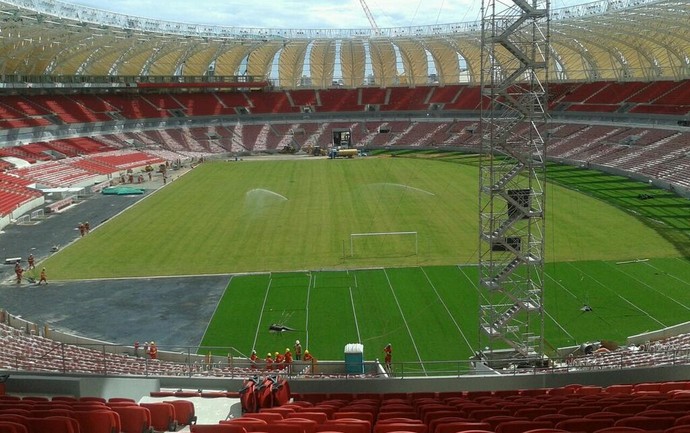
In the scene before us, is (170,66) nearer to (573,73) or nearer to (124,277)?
(573,73)

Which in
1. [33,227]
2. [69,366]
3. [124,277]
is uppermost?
[33,227]

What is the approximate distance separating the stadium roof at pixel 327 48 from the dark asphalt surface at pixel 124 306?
30417 millimetres

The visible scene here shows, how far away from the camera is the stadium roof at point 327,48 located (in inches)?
2277

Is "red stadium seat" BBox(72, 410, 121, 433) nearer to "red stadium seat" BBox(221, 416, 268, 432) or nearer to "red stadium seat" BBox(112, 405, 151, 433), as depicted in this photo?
"red stadium seat" BBox(112, 405, 151, 433)

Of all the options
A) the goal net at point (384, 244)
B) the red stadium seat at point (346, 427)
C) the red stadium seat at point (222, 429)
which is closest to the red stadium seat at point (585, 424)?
the red stadium seat at point (346, 427)

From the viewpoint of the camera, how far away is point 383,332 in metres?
23.5

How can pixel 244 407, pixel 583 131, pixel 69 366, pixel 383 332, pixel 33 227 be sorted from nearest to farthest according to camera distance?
pixel 244 407
pixel 69 366
pixel 383 332
pixel 33 227
pixel 583 131

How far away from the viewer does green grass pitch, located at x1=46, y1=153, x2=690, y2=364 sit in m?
23.5

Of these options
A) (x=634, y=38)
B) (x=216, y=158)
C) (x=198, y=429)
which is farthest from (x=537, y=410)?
(x=216, y=158)

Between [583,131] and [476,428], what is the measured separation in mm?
69697

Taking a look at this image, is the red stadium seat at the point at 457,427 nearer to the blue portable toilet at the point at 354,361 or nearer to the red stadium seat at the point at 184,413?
the red stadium seat at the point at 184,413

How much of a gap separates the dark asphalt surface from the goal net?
7.95 metres

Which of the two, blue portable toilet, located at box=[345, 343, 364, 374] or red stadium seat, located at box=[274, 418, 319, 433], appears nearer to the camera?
red stadium seat, located at box=[274, 418, 319, 433]

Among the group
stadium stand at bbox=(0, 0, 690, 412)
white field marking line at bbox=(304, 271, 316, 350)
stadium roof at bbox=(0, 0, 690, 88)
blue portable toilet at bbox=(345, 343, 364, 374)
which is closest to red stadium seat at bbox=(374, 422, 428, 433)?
stadium stand at bbox=(0, 0, 690, 412)
